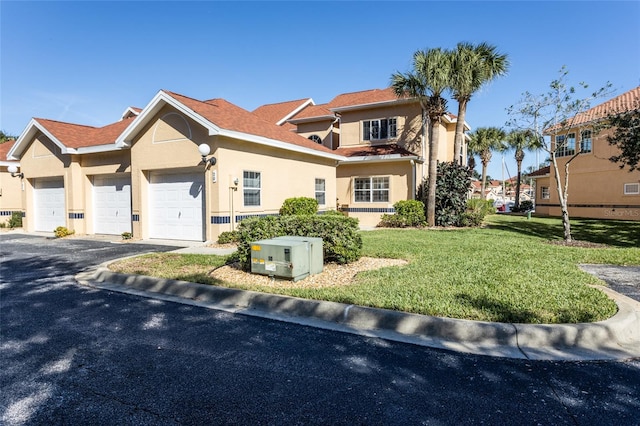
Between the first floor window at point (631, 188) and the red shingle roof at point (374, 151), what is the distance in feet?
47.1

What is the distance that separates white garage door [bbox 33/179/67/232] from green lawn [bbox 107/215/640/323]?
1025 cm

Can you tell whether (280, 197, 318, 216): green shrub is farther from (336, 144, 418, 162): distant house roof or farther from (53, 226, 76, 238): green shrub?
(53, 226, 76, 238): green shrub

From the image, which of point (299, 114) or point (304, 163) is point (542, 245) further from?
point (299, 114)

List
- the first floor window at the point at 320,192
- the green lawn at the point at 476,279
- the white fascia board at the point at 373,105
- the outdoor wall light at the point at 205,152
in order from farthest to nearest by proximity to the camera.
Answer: the white fascia board at the point at 373,105, the first floor window at the point at 320,192, the outdoor wall light at the point at 205,152, the green lawn at the point at 476,279

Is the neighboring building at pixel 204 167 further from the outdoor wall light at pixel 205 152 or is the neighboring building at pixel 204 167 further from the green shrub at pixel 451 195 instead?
the green shrub at pixel 451 195

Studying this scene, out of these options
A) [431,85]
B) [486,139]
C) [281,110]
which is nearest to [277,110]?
[281,110]

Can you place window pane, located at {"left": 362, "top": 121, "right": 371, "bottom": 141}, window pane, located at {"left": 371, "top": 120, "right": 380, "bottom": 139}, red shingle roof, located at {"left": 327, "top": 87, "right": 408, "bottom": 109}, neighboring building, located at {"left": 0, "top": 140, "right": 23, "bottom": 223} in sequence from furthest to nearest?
window pane, located at {"left": 362, "top": 121, "right": 371, "bottom": 141}
window pane, located at {"left": 371, "top": 120, "right": 380, "bottom": 139}
red shingle roof, located at {"left": 327, "top": 87, "right": 408, "bottom": 109}
neighboring building, located at {"left": 0, "top": 140, "right": 23, "bottom": 223}

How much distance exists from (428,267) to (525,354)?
3.84m

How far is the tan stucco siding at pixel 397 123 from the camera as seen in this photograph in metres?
19.9

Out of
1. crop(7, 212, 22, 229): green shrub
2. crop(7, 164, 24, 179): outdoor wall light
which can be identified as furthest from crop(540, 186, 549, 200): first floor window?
crop(7, 212, 22, 229): green shrub

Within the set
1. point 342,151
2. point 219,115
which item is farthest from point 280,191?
point 342,151

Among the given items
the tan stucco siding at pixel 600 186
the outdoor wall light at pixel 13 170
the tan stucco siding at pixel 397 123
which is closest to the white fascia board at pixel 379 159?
the tan stucco siding at pixel 397 123

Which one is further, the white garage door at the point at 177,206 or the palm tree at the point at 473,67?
the palm tree at the point at 473,67

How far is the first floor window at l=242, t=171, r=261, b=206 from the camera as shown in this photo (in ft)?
44.1
